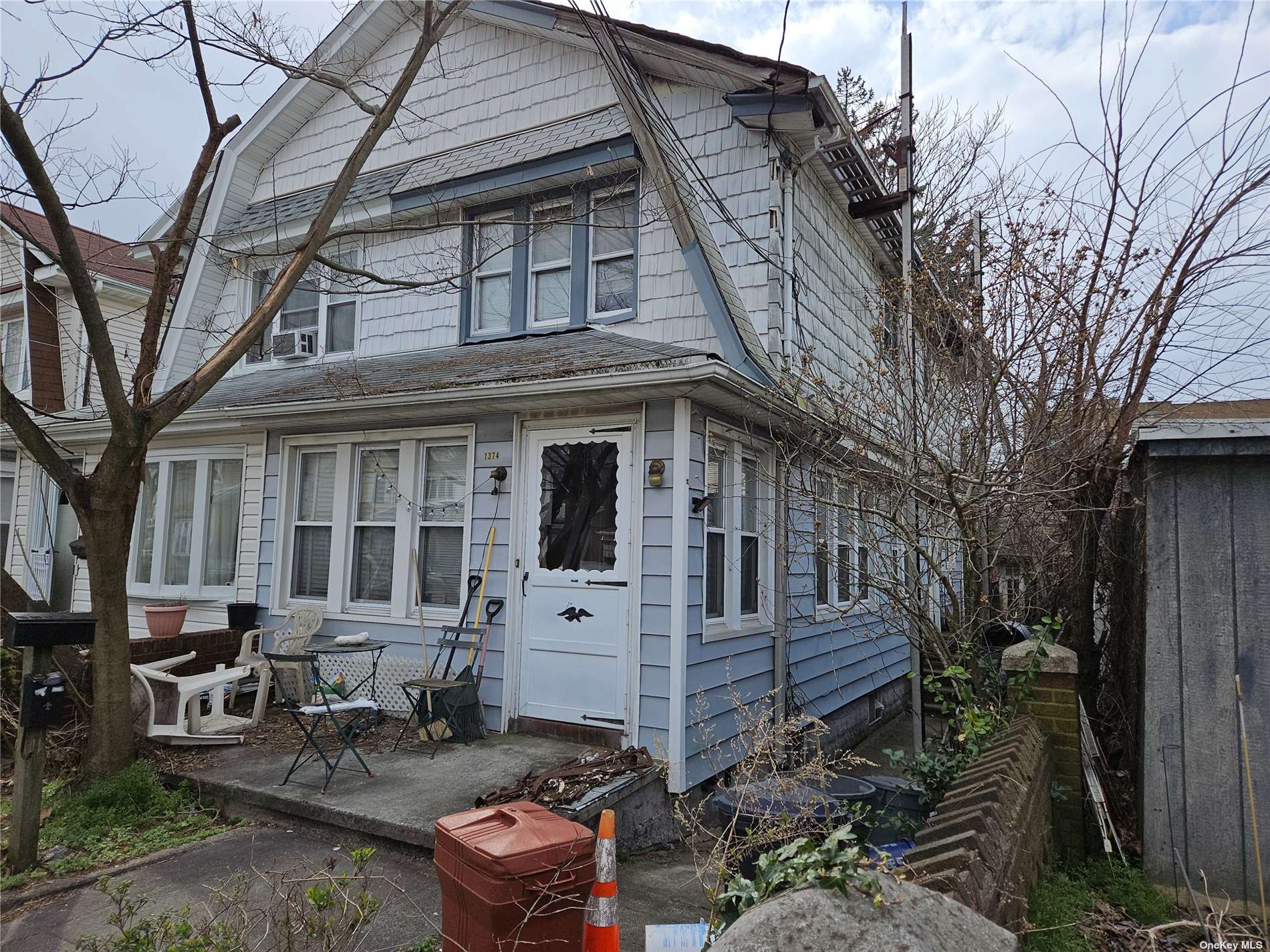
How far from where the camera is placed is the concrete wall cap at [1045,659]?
4.53 metres

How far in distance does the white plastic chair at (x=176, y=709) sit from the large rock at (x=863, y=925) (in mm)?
5968

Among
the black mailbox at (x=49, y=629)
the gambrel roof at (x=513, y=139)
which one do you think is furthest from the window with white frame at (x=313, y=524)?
the black mailbox at (x=49, y=629)

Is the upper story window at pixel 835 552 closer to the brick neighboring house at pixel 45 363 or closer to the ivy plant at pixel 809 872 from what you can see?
the ivy plant at pixel 809 872

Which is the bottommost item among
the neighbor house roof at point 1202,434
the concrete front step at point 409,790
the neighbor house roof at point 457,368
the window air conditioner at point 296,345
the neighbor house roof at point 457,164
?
the concrete front step at point 409,790

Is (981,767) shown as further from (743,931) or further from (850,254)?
(850,254)

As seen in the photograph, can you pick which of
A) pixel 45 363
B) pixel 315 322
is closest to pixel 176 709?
pixel 315 322

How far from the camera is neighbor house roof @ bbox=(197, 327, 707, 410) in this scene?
20.6ft

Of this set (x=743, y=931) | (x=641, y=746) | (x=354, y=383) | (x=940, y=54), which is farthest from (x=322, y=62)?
(x=743, y=931)

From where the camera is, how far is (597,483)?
672 cm

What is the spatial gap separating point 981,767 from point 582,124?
6.90m

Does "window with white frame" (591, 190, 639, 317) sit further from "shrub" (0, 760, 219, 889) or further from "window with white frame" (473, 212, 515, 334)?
"shrub" (0, 760, 219, 889)

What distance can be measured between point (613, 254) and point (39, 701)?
5.83m

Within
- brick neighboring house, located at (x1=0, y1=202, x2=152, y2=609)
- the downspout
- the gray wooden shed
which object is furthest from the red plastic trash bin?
brick neighboring house, located at (x1=0, y1=202, x2=152, y2=609)

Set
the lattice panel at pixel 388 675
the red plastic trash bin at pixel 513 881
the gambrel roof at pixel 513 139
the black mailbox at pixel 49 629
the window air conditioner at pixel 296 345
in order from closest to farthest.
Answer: the red plastic trash bin at pixel 513 881 < the black mailbox at pixel 49 629 < the gambrel roof at pixel 513 139 < the lattice panel at pixel 388 675 < the window air conditioner at pixel 296 345
